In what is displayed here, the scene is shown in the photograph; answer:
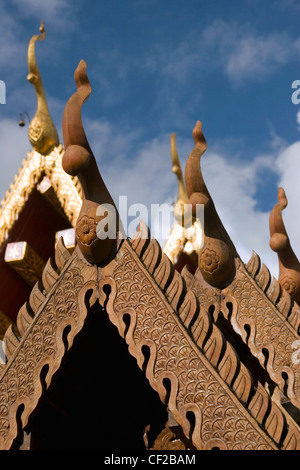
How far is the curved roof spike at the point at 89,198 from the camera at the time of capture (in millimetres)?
3037

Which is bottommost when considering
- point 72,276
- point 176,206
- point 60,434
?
point 60,434

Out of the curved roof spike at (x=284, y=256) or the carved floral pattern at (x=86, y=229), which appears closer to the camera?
the carved floral pattern at (x=86, y=229)

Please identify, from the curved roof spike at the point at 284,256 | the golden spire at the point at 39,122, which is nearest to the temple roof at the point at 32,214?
the golden spire at the point at 39,122

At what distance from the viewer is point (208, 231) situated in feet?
12.6

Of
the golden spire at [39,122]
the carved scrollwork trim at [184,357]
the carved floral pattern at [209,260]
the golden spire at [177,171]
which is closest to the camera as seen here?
the carved scrollwork trim at [184,357]

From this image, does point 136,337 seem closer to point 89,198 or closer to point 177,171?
point 89,198

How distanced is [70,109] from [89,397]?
1.51 metres

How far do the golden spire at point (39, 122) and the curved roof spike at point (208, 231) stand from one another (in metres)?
3.59

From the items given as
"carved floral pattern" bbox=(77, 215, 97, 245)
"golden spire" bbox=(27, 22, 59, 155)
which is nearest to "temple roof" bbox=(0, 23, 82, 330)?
"golden spire" bbox=(27, 22, 59, 155)

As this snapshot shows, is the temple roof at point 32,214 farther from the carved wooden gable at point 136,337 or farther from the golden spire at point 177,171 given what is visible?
the carved wooden gable at point 136,337

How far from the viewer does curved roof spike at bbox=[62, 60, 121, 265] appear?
304cm

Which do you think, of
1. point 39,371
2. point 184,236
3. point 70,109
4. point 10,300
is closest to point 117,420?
point 39,371

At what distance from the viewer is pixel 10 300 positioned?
7.22 m

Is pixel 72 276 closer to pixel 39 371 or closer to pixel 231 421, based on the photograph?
pixel 39 371
